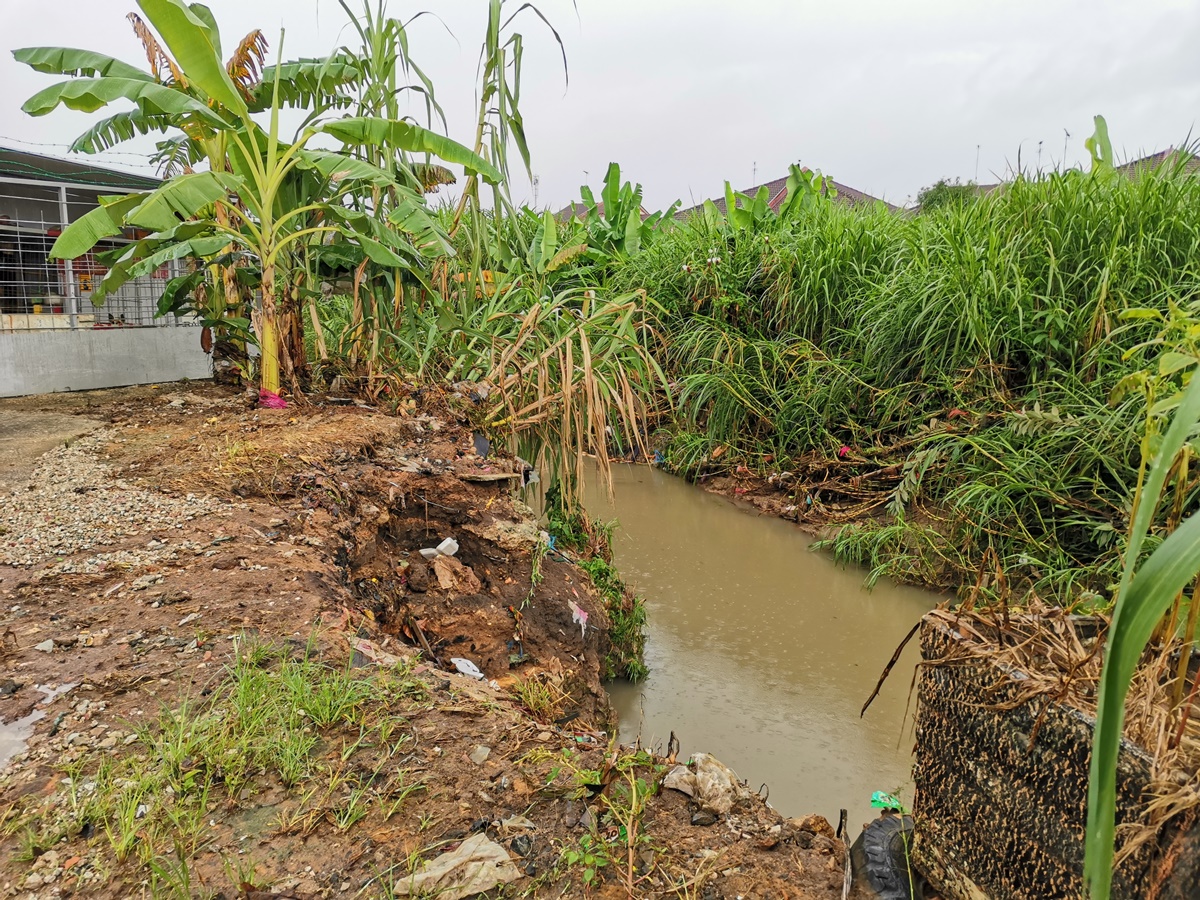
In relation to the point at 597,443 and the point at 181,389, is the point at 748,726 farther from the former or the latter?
the point at 181,389

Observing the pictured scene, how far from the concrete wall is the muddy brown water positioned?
12.1 feet

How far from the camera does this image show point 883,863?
158 centimetres

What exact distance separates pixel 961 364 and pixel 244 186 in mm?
4630

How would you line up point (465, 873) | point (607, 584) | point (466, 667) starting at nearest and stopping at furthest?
1. point (465, 873)
2. point (466, 667)
3. point (607, 584)

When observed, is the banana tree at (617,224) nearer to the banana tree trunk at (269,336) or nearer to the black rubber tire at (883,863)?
the banana tree trunk at (269,336)

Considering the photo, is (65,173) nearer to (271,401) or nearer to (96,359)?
(96,359)

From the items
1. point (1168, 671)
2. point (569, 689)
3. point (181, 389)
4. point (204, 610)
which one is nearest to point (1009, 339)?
point (569, 689)

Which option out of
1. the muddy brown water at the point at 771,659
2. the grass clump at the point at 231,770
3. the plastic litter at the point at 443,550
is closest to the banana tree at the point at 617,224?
the muddy brown water at the point at 771,659

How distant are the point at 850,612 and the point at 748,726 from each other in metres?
1.48

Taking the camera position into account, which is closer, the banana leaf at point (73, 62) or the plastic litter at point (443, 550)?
the plastic litter at point (443, 550)

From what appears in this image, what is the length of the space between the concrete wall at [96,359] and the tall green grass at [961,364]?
416cm

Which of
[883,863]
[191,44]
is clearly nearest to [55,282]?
[191,44]

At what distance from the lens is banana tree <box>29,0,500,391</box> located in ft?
11.4

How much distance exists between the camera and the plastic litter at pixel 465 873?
1.33 metres
